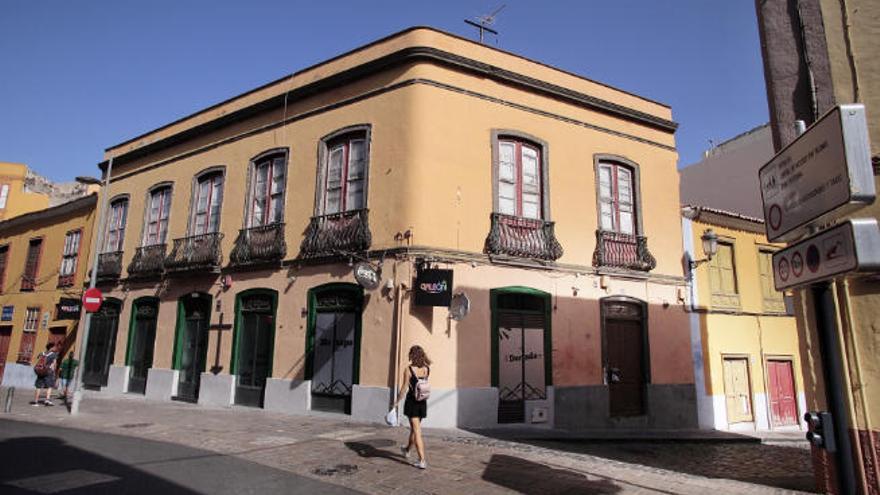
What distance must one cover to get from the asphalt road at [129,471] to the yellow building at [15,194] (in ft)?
83.5

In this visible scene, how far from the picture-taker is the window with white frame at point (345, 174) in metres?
13.2

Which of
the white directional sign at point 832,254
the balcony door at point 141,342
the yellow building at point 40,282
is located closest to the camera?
the white directional sign at point 832,254

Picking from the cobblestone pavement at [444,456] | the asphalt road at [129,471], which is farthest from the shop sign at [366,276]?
the asphalt road at [129,471]

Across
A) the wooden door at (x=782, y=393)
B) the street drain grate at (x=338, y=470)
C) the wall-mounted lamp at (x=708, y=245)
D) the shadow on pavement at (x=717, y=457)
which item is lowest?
the shadow on pavement at (x=717, y=457)

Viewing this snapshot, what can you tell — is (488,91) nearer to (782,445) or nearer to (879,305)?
(879,305)

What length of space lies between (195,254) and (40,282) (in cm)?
1121

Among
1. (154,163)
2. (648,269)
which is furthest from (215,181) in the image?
(648,269)

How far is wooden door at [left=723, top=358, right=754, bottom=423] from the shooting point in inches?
609

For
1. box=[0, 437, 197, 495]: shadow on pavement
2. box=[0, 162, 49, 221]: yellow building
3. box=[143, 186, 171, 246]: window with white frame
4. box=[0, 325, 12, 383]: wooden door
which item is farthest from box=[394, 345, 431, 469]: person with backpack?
box=[0, 162, 49, 221]: yellow building

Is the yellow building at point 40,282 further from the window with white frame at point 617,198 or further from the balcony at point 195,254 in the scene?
the window with white frame at point 617,198

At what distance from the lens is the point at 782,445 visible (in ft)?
43.1

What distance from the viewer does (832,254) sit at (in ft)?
13.6

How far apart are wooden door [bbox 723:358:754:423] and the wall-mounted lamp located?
2.94 meters

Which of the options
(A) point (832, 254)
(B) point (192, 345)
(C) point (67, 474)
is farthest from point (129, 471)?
(B) point (192, 345)
